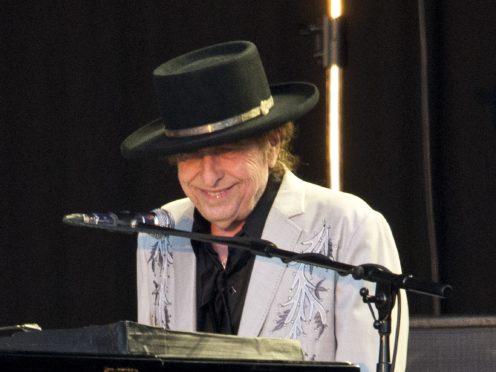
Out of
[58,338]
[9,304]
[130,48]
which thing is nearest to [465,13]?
[130,48]

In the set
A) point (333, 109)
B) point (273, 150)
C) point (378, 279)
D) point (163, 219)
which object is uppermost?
point (333, 109)

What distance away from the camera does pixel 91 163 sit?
15.3 ft

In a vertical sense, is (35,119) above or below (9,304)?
above

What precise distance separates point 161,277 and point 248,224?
286 mm

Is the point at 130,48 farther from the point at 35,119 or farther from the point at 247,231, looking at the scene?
the point at 247,231

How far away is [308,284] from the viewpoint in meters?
3.42

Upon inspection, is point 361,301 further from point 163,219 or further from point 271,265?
point 163,219

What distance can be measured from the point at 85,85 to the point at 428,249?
130 centimetres

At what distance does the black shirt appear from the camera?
3.46 meters

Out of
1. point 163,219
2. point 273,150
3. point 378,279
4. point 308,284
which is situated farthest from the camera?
point 273,150

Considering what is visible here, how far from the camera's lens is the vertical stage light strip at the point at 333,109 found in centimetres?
432

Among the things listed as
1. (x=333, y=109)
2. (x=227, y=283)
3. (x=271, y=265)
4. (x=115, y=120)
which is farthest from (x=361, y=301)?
(x=115, y=120)

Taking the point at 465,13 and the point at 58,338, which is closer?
the point at 58,338

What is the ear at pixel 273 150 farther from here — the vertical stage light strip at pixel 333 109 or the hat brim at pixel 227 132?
the vertical stage light strip at pixel 333 109
